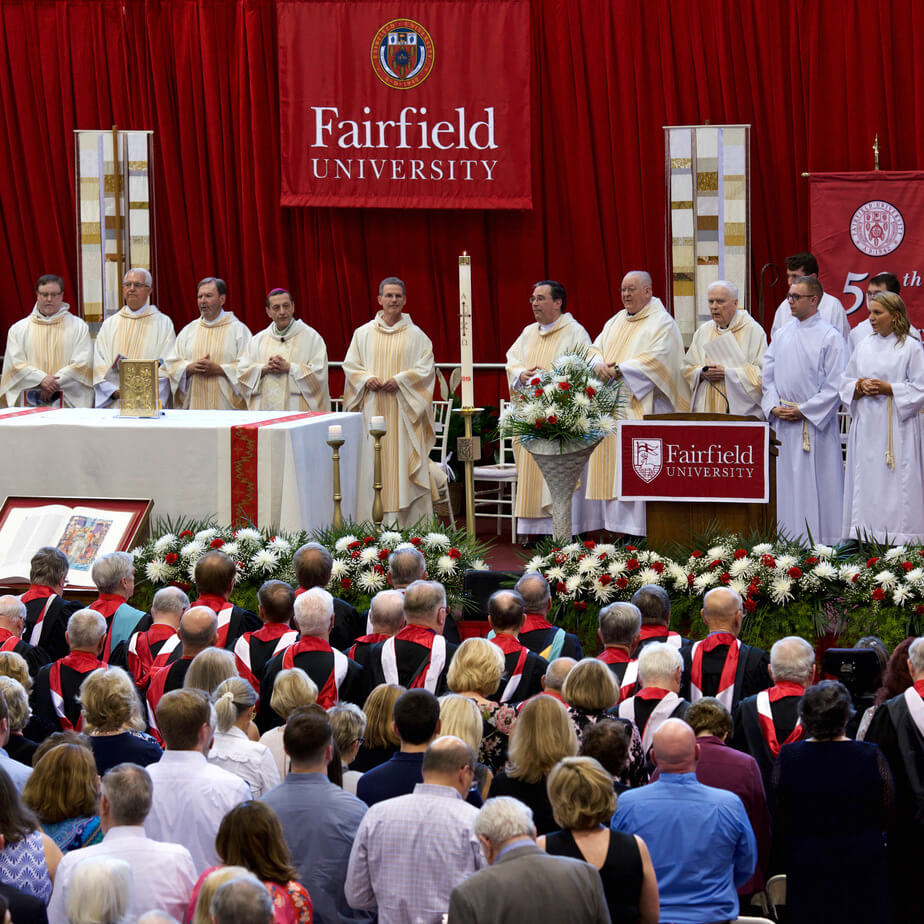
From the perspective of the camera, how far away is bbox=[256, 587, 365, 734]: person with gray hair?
6.01m

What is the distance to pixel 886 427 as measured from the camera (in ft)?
33.3

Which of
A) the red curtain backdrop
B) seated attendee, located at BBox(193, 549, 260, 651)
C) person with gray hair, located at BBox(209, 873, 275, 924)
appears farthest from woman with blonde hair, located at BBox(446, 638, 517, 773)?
the red curtain backdrop

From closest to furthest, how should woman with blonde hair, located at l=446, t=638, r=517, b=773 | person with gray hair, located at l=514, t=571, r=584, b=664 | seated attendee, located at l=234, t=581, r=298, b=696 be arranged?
1. woman with blonde hair, located at l=446, t=638, r=517, b=773
2. seated attendee, located at l=234, t=581, r=298, b=696
3. person with gray hair, located at l=514, t=571, r=584, b=664

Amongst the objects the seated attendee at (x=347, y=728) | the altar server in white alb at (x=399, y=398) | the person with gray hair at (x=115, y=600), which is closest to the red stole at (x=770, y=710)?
the seated attendee at (x=347, y=728)

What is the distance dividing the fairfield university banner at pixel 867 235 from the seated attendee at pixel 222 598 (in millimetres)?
7110

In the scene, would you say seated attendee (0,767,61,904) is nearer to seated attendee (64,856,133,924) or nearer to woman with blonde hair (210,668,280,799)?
seated attendee (64,856,133,924)

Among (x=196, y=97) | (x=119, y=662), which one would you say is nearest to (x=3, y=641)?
(x=119, y=662)

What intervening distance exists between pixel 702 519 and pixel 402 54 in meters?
7.13

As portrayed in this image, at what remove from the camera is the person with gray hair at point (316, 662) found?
601cm

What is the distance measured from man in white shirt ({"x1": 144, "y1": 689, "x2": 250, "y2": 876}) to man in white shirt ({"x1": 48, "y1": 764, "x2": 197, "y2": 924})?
42 cm

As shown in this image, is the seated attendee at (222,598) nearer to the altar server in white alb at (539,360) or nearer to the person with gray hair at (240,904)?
the person with gray hair at (240,904)

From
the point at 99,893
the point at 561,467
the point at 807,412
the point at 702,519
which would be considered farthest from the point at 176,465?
the point at 99,893

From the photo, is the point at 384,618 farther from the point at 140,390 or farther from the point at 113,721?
the point at 140,390

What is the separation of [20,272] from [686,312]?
21.7ft
